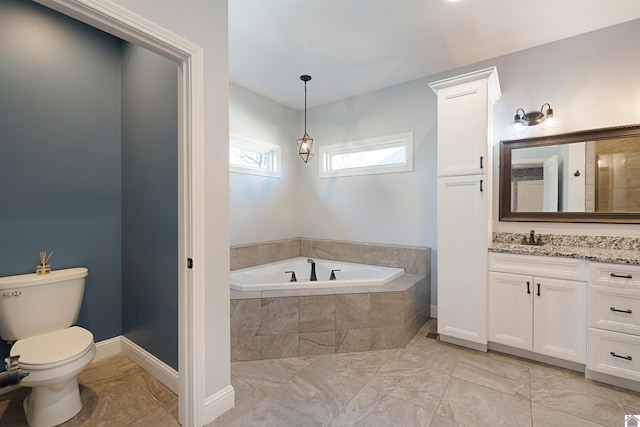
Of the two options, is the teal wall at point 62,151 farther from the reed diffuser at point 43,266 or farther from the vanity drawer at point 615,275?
the vanity drawer at point 615,275

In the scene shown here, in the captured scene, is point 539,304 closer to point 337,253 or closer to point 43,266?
point 337,253

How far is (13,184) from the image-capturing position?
1909 millimetres

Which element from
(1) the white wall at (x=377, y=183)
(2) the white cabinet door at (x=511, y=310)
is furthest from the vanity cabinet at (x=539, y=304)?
(1) the white wall at (x=377, y=183)

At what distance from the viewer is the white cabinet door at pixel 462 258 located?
240 cm

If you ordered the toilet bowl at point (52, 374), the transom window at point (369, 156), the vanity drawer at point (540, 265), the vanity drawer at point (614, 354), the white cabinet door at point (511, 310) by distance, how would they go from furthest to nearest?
the transom window at point (369, 156) < the white cabinet door at point (511, 310) < the vanity drawer at point (540, 265) < the vanity drawer at point (614, 354) < the toilet bowl at point (52, 374)

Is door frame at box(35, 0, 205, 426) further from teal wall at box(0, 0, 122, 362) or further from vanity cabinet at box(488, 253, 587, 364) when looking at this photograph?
vanity cabinet at box(488, 253, 587, 364)

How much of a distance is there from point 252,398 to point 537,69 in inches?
143

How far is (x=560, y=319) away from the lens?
2146 mm

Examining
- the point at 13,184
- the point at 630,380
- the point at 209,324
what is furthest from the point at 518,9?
the point at 13,184

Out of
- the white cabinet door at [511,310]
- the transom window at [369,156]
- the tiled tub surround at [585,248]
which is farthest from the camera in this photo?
the transom window at [369,156]

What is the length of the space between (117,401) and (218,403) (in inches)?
28.2

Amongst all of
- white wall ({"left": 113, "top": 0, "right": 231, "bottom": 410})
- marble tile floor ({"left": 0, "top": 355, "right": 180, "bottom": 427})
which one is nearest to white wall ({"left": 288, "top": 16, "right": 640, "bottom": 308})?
white wall ({"left": 113, "top": 0, "right": 231, "bottom": 410})

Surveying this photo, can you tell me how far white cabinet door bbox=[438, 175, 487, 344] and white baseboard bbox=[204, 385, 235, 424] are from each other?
1861 millimetres

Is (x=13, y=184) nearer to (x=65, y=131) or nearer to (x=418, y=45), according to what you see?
(x=65, y=131)
